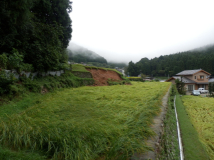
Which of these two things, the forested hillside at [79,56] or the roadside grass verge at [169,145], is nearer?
the roadside grass verge at [169,145]

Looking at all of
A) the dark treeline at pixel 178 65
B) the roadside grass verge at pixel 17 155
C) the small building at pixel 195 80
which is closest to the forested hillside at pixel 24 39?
the roadside grass verge at pixel 17 155

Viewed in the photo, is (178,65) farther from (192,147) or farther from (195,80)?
(192,147)

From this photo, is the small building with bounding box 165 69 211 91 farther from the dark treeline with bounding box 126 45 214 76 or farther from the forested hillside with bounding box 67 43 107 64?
the forested hillside with bounding box 67 43 107 64

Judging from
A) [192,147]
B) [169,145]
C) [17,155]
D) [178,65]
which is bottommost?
[192,147]

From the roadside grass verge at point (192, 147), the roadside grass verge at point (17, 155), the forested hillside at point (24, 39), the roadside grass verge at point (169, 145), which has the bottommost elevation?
the roadside grass verge at point (192, 147)

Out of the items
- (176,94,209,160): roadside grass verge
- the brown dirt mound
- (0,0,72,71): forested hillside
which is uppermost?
(0,0,72,71): forested hillside

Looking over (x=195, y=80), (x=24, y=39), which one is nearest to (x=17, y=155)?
(x=24, y=39)

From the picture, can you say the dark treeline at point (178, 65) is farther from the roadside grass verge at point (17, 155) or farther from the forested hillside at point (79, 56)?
the roadside grass verge at point (17, 155)

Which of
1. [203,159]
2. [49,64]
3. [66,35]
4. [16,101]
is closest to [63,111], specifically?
[16,101]

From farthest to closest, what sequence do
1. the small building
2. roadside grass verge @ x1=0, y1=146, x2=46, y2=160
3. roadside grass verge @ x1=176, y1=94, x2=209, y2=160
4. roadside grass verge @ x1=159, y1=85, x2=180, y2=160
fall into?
the small building, roadside grass verge @ x1=176, y1=94, x2=209, y2=160, roadside grass verge @ x1=159, y1=85, x2=180, y2=160, roadside grass verge @ x1=0, y1=146, x2=46, y2=160

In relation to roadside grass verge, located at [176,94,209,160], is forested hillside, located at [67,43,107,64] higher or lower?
higher

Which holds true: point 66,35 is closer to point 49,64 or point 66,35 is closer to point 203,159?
point 49,64

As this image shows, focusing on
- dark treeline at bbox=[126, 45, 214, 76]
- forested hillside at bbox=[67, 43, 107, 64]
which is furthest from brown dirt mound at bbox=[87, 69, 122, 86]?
dark treeline at bbox=[126, 45, 214, 76]

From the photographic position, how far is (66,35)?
1077 centimetres
